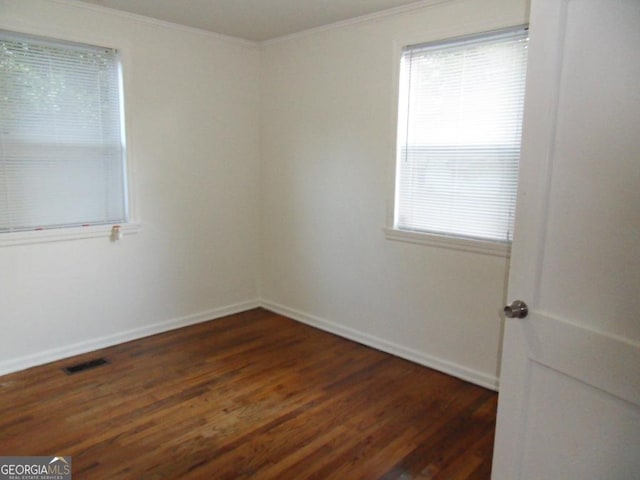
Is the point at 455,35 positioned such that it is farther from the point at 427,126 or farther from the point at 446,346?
the point at 446,346

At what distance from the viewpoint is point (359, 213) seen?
11.7 feet

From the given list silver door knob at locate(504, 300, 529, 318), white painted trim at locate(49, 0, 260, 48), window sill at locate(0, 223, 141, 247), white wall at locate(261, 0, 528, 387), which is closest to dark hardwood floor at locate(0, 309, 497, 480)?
white wall at locate(261, 0, 528, 387)

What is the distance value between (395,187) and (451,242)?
0.56m

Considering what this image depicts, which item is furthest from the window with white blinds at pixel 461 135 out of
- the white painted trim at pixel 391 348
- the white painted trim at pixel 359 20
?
the white painted trim at pixel 391 348

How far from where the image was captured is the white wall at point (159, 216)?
10.2 feet

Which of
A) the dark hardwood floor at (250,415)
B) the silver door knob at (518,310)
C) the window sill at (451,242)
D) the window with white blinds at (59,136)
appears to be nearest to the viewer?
the silver door knob at (518,310)

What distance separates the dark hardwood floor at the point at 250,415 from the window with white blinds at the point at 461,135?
1012mm

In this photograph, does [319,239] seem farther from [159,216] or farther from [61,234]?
[61,234]

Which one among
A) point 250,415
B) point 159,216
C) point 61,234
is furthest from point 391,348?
point 61,234

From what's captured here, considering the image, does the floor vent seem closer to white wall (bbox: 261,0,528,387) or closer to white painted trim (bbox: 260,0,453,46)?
white wall (bbox: 261,0,528,387)

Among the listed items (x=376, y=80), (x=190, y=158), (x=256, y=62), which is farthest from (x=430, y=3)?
(x=190, y=158)

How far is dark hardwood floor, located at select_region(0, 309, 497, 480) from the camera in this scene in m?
2.21

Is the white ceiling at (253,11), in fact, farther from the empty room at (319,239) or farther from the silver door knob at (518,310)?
the silver door knob at (518,310)

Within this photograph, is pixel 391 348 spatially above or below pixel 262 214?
below
